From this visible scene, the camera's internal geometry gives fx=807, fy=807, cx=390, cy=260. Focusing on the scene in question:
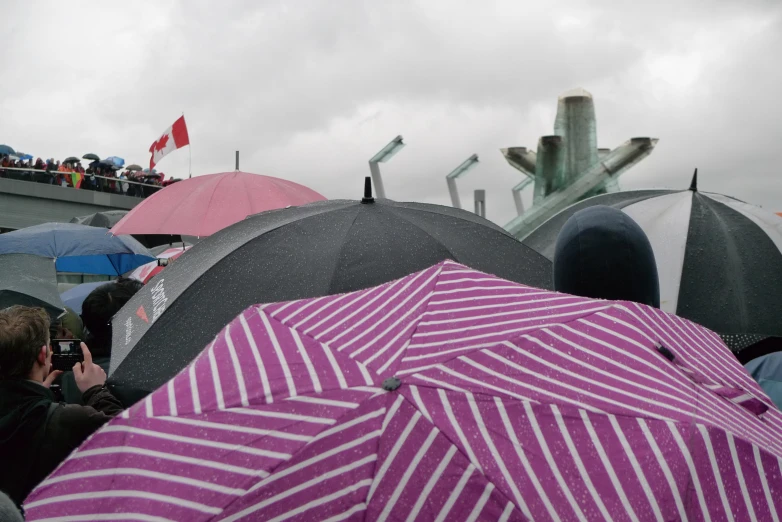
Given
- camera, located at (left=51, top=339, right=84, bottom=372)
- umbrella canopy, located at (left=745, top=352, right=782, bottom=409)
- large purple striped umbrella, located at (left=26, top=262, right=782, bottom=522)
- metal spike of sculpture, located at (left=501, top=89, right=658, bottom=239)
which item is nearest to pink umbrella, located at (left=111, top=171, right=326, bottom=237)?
camera, located at (left=51, top=339, right=84, bottom=372)

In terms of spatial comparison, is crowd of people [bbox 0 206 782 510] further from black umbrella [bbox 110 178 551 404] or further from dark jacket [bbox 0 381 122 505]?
black umbrella [bbox 110 178 551 404]

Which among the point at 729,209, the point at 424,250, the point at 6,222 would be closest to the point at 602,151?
the point at 729,209

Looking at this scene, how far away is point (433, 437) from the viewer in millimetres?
1376

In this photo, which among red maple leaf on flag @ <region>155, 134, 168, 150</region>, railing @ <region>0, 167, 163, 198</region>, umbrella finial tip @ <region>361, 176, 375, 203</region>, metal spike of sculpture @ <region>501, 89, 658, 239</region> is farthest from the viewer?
railing @ <region>0, 167, 163, 198</region>

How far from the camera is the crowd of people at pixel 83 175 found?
3231 centimetres

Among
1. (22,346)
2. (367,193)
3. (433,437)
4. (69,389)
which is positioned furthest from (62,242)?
(433,437)

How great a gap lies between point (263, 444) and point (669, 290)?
2928 mm

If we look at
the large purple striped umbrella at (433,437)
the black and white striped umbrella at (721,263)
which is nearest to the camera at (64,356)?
the large purple striped umbrella at (433,437)

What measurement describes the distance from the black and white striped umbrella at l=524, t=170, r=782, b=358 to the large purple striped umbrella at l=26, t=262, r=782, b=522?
2133mm

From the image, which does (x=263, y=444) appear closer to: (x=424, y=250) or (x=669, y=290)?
(x=424, y=250)

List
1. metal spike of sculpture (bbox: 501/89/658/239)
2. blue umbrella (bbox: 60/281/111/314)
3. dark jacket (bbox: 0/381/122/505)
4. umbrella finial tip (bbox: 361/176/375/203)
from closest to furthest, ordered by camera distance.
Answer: dark jacket (bbox: 0/381/122/505) → umbrella finial tip (bbox: 361/176/375/203) → blue umbrella (bbox: 60/281/111/314) → metal spike of sculpture (bbox: 501/89/658/239)

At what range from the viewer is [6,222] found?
31.0 meters

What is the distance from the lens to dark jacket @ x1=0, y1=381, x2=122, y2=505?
2.73 m

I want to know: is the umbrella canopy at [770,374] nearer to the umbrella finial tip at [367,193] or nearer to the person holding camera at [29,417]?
the umbrella finial tip at [367,193]
